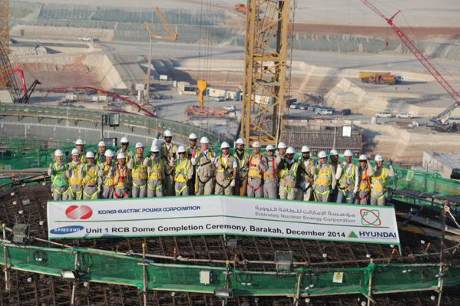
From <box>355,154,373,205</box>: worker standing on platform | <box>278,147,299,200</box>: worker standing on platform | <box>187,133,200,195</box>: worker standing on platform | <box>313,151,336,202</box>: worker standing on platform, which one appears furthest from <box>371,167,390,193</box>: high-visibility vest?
<box>187,133,200,195</box>: worker standing on platform

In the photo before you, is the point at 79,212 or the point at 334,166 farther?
the point at 334,166

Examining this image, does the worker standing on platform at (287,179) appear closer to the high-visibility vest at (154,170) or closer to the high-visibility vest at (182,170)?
the high-visibility vest at (182,170)

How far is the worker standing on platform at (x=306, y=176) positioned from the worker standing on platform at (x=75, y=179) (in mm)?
4948

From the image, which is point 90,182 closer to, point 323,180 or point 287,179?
point 287,179

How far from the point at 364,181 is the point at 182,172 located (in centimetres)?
410

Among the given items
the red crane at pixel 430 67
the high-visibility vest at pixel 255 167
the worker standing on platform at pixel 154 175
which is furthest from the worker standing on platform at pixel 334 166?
the red crane at pixel 430 67

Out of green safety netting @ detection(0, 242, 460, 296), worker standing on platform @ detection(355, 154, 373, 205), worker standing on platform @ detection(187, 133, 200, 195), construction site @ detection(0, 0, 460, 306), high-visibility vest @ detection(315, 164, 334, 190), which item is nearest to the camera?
green safety netting @ detection(0, 242, 460, 296)

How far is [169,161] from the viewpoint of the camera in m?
21.0

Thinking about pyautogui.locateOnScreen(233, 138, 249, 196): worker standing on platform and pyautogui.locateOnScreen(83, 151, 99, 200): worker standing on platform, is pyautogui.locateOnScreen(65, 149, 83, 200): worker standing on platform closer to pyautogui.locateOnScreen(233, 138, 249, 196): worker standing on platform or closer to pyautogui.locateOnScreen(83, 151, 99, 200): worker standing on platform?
pyautogui.locateOnScreen(83, 151, 99, 200): worker standing on platform

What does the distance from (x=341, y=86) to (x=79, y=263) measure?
268 feet

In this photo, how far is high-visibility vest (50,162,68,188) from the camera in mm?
20156

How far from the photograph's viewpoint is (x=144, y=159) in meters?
20.3

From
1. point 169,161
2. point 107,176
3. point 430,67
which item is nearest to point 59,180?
point 107,176

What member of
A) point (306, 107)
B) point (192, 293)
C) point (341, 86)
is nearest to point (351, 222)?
point (192, 293)
